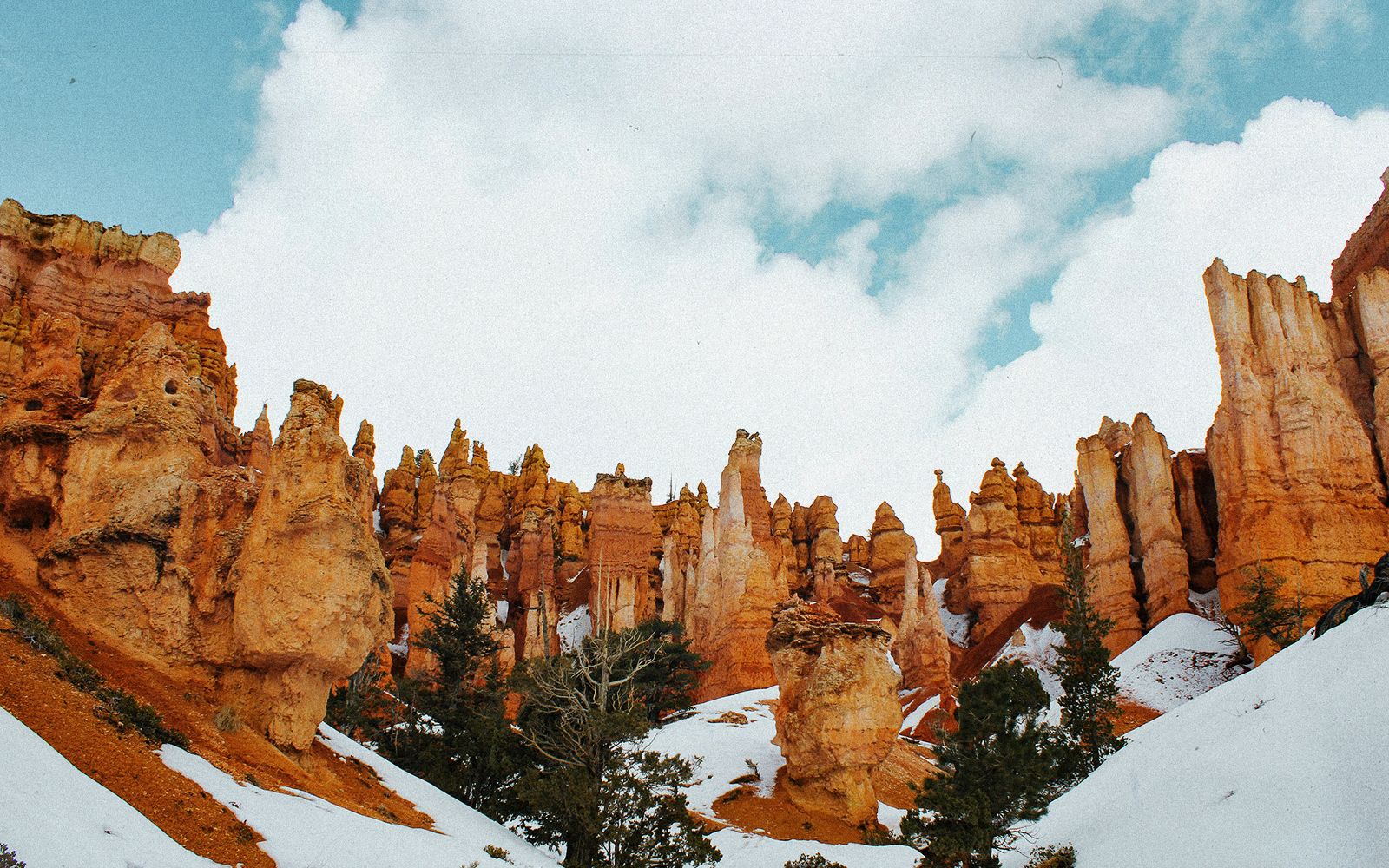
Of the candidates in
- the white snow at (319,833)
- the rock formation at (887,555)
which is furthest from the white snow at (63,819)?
the rock formation at (887,555)

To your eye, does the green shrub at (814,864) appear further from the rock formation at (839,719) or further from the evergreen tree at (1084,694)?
the evergreen tree at (1084,694)

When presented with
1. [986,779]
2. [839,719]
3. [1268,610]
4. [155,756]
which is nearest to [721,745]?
[839,719]

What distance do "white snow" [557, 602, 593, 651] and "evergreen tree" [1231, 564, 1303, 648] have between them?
128 ft

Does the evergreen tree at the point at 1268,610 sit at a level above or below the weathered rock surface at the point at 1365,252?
below

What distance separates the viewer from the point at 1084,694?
31156 mm

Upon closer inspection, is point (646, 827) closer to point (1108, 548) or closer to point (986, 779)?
point (986, 779)

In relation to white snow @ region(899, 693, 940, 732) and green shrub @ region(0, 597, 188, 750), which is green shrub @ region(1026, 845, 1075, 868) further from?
white snow @ region(899, 693, 940, 732)

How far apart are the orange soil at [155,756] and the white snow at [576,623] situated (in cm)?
4471

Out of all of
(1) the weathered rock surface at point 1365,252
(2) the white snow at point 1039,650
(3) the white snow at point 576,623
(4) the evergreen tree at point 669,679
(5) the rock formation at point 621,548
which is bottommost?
(4) the evergreen tree at point 669,679

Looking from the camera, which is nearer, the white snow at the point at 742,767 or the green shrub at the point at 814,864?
Result: the green shrub at the point at 814,864

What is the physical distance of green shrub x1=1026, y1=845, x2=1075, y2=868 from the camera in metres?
Result: 14.0

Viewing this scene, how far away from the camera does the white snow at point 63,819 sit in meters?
7.98

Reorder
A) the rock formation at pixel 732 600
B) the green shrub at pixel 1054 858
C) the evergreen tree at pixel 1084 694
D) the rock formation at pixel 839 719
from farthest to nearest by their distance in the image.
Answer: the rock formation at pixel 732 600, the rock formation at pixel 839 719, the evergreen tree at pixel 1084 694, the green shrub at pixel 1054 858

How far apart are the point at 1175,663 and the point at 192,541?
38.9 meters
